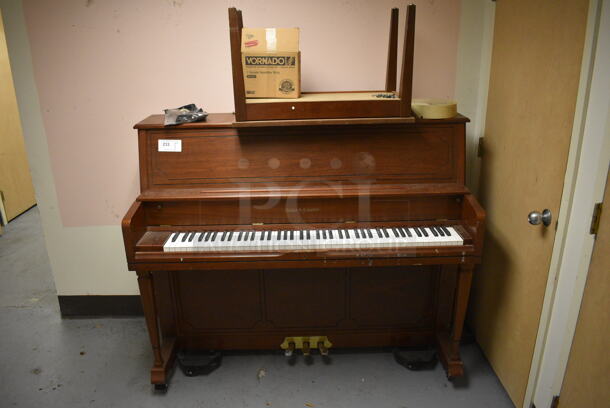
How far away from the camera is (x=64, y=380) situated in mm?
2221

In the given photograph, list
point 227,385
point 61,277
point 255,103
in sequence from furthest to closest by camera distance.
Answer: point 61,277
point 227,385
point 255,103

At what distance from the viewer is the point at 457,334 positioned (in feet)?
6.85

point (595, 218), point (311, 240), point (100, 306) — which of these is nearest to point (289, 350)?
point (311, 240)

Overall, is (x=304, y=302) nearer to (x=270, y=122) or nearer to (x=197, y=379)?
(x=197, y=379)

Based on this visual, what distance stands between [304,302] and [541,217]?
1.24m

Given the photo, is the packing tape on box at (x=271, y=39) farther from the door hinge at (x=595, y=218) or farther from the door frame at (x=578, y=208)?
the door hinge at (x=595, y=218)

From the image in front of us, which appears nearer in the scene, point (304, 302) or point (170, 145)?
point (170, 145)

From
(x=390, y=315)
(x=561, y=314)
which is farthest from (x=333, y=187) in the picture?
(x=561, y=314)

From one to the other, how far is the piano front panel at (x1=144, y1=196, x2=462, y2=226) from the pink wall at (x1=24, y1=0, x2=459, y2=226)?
0.68m

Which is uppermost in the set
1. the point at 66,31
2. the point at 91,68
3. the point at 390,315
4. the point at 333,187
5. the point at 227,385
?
the point at 66,31

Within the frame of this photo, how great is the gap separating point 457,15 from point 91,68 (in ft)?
6.53

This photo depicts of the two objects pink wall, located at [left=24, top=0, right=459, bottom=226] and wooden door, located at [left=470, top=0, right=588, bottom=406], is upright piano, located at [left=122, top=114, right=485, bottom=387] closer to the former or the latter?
wooden door, located at [left=470, top=0, right=588, bottom=406]

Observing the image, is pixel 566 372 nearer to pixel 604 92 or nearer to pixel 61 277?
pixel 604 92

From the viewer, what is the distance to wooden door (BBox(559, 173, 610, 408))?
140 centimetres
